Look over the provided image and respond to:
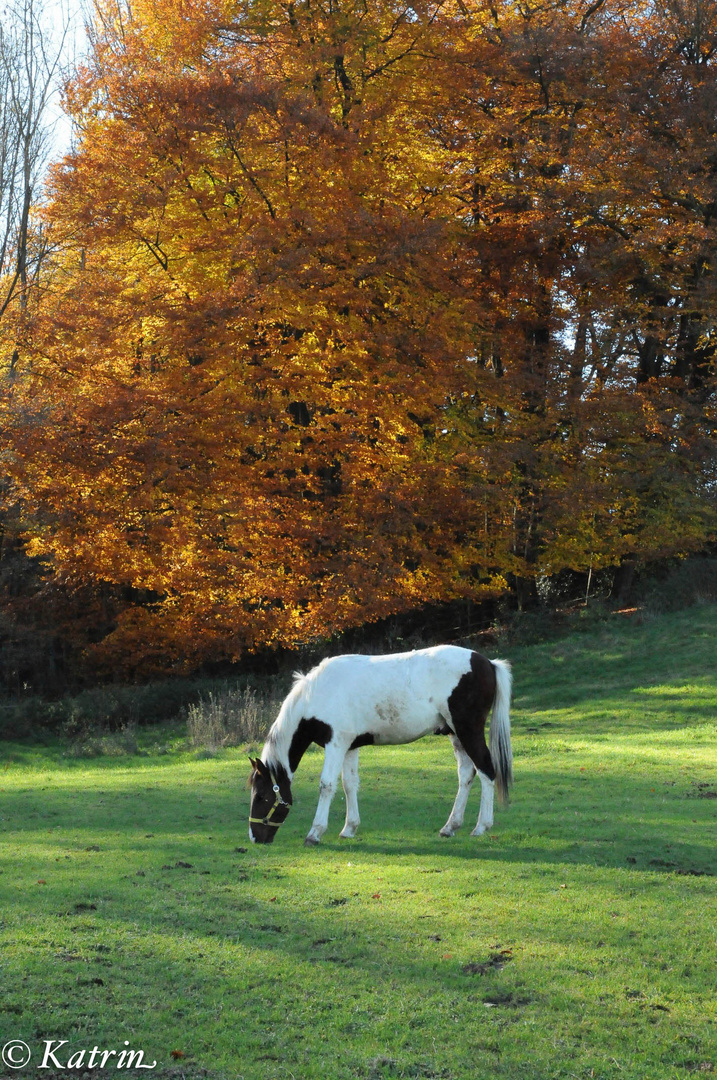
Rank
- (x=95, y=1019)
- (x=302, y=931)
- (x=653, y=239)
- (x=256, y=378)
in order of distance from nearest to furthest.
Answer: (x=95, y=1019), (x=302, y=931), (x=256, y=378), (x=653, y=239)

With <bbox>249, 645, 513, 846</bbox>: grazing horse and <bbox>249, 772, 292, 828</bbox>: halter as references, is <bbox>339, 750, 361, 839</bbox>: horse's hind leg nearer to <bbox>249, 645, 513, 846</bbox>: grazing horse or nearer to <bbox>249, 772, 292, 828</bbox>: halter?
<bbox>249, 645, 513, 846</bbox>: grazing horse

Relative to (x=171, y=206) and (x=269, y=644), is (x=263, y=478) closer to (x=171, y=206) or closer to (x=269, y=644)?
(x=269, y=644)

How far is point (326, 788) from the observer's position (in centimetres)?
948

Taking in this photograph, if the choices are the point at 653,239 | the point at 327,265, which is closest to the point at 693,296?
the point at 653,239

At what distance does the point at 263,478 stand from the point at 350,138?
23.2 feet

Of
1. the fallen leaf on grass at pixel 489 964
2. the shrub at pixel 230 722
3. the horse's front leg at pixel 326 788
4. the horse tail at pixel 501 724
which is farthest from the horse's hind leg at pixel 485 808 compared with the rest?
the shrub at pixel 230 722

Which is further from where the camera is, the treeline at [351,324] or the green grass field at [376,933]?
the treeline at [351,324]

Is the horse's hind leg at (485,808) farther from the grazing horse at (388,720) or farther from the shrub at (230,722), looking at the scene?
the shrub at (230,722)

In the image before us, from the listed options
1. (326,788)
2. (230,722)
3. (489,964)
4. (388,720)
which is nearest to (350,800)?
(326,788)

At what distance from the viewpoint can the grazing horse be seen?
950cm

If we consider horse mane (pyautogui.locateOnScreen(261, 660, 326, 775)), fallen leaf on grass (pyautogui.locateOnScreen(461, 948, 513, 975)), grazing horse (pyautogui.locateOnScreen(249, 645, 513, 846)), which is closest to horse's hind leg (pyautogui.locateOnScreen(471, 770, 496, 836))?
grazing horse (pyautogui.locateOnScreen(249, 645, 513, 846))

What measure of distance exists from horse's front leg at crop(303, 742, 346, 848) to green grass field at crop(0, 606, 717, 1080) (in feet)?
0.80

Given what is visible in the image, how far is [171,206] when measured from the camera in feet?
70.6

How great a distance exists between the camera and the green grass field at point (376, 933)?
4902 millimetres
